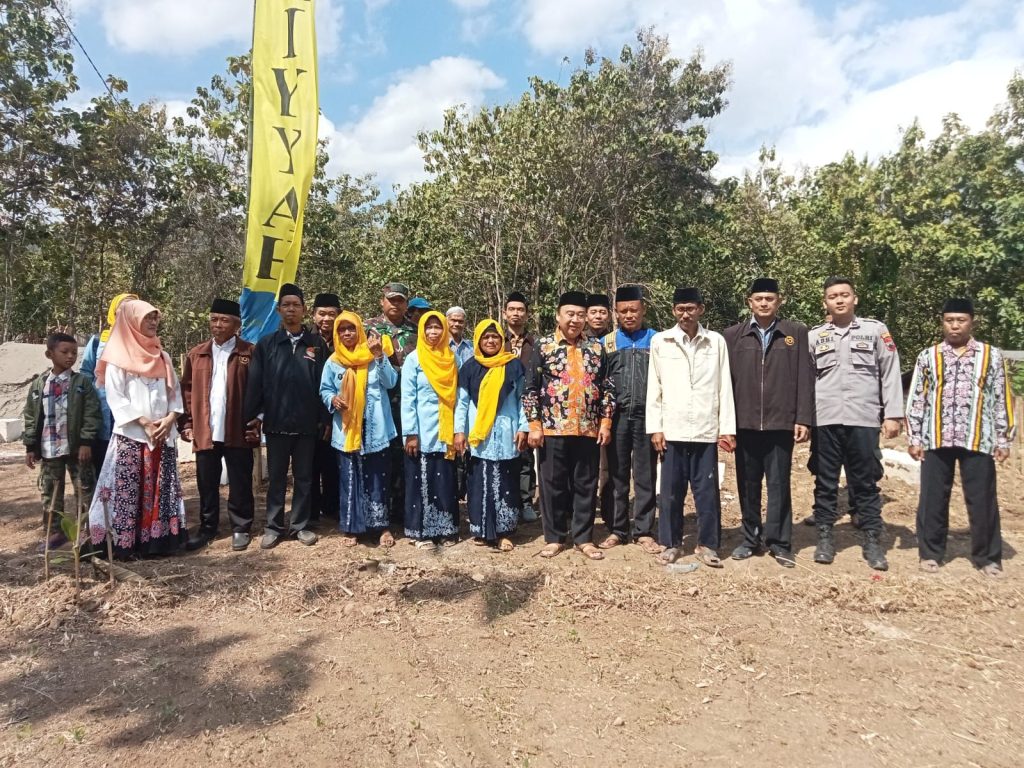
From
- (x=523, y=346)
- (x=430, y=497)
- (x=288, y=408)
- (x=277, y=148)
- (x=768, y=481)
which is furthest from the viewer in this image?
(x=277, y=148)

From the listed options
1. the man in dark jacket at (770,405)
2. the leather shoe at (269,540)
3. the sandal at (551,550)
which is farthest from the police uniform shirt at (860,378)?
the leather shoe at (269,540)

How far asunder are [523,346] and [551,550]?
1566 millimetres

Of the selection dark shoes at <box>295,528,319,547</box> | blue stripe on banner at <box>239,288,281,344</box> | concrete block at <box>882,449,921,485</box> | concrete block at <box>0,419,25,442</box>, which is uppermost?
blue stripe on banner at <box>239,288,281,344</box>

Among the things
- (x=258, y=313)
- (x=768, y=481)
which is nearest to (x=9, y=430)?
(x=258, y=313)

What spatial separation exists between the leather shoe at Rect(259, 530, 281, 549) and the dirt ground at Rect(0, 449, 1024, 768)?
0.12 m

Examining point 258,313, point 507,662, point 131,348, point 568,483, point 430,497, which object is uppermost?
point 258,313

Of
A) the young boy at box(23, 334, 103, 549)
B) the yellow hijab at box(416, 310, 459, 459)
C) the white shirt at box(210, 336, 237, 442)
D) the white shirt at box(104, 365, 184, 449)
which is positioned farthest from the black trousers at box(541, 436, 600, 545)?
the young boy at box(23, 334, 103, 549)

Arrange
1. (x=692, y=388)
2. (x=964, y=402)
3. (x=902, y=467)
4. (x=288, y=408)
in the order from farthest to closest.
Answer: (x=902, y=467) < (x=288, y=408) < (x=692, y=388) < (x=964, y=402)

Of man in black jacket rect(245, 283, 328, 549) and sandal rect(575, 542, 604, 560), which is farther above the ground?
man in black jacket rect(245, 283, 328, 549)

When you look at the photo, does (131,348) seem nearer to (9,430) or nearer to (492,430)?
(492,430)

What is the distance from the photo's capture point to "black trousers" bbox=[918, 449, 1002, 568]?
3.96 metres

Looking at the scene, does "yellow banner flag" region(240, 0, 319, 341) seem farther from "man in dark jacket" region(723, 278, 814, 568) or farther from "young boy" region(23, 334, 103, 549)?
"man in dark jacket" region(723, 278, 814, 568)

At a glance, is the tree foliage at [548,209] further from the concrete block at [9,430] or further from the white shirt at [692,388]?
the white shirt at [692,388]

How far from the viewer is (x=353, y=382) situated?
14.5ft
